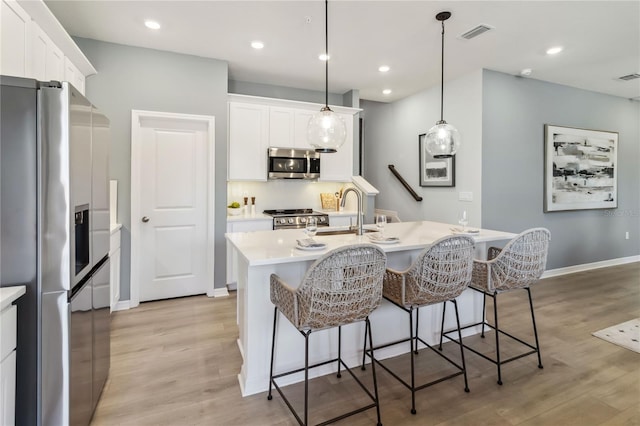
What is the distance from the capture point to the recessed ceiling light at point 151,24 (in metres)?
3.05

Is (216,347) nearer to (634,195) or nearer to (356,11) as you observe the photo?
(356,11)

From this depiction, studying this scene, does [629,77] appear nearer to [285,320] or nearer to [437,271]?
[437,271]

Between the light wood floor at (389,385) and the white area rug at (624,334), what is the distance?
88 mm

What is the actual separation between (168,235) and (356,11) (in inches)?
122

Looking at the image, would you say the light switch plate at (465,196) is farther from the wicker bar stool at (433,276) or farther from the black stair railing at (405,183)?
the wicker bar stool at (433,276)

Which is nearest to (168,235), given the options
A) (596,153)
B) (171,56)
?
(171,56)

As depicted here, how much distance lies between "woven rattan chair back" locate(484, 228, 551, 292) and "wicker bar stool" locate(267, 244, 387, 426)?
1.02 metres

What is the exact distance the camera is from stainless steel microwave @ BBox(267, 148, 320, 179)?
14.6 ft

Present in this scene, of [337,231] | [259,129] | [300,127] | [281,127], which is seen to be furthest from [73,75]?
[337,231]

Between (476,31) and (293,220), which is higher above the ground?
(476,31)

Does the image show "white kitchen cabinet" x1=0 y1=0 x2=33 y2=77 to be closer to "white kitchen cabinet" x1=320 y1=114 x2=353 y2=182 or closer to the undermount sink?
the undermount sink

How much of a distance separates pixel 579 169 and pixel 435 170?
2251mm

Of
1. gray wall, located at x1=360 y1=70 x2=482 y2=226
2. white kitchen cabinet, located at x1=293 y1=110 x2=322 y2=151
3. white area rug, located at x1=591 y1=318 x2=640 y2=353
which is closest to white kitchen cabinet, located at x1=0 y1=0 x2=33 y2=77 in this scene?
white kitchen cabinet, located at x1=293 y1=110 x2=322 y2=151

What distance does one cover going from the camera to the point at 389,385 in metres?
2.21
